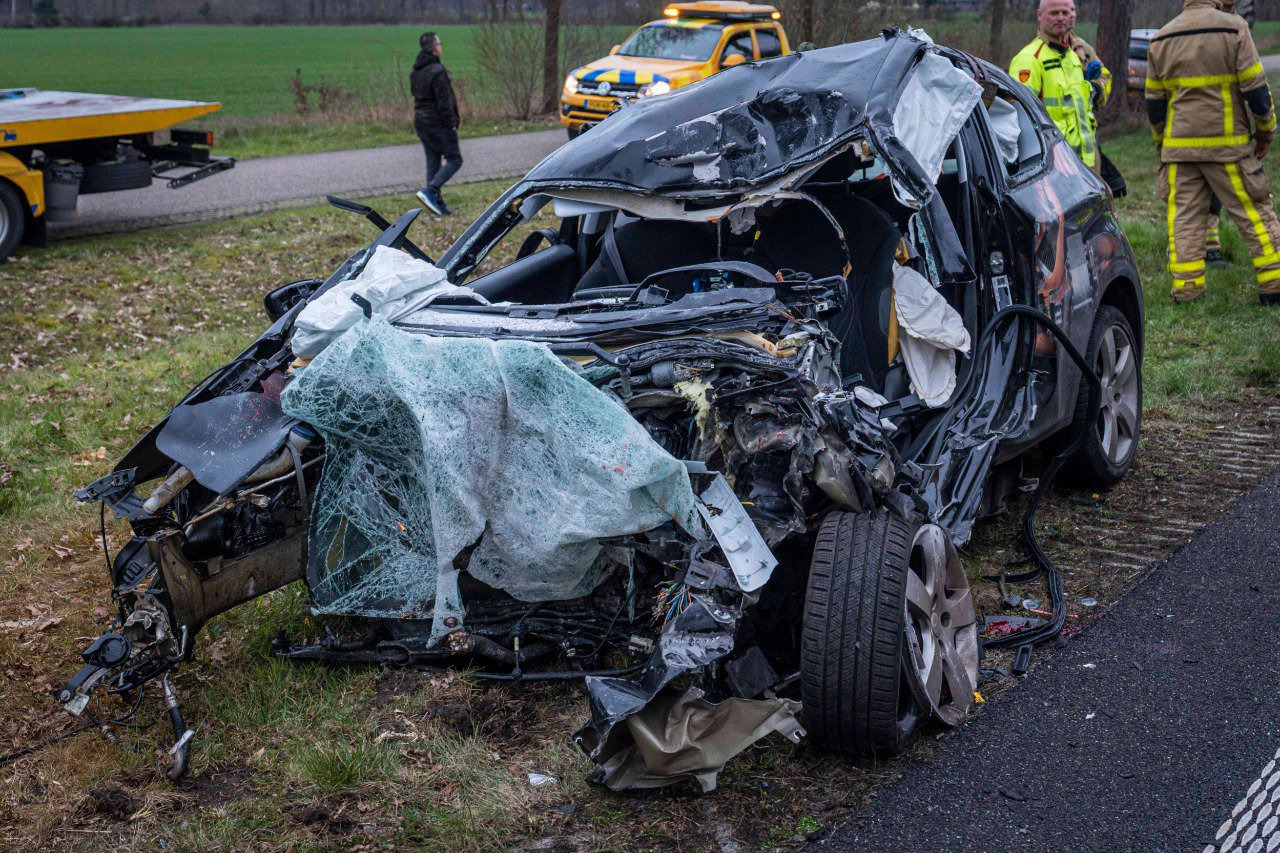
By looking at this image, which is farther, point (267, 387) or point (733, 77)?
point (733, 77)

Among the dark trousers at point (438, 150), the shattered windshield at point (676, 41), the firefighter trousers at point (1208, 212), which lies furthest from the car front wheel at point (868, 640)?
the shattered windshield at point (676, 41)

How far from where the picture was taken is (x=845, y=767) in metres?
3.34

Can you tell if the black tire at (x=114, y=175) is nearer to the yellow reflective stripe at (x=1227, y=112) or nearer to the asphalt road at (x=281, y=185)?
the asphalt road at (x=281, y=185)

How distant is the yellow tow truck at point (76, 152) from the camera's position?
10.7 m

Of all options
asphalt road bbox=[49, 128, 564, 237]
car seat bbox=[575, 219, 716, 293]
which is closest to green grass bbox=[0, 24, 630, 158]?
asphalt road bbox=[49, 128, 564, 237]

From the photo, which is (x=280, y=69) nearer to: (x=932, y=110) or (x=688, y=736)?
(x=932, y=110)

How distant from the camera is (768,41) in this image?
17.3m

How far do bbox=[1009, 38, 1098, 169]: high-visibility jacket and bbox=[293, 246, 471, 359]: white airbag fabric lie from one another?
5.12 metres

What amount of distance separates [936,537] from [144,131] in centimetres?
1087

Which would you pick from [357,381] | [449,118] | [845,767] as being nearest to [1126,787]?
[845,767]

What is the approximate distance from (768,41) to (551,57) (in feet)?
20.0

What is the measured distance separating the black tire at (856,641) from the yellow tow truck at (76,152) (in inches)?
384

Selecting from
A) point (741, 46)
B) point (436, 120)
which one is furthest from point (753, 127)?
point (741, 46)

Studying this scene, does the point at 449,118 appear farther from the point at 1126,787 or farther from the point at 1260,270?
the point at 1126,787
